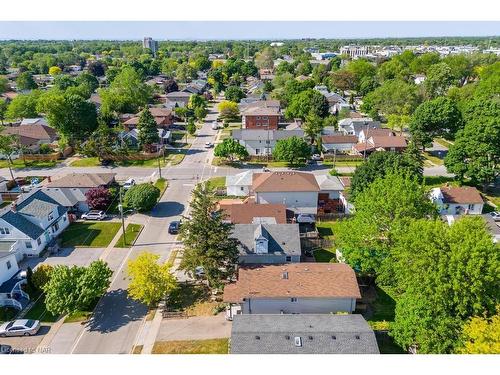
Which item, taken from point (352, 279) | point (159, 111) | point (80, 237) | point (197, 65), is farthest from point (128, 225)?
point (197, 65)

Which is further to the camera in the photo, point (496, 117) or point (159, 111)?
point (159, 111)

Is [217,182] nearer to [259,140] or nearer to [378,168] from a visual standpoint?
[259,140]

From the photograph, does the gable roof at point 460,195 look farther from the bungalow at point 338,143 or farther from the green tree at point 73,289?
the green tree at point 73,289

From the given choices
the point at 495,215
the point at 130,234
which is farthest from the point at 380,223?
the point at 130,234

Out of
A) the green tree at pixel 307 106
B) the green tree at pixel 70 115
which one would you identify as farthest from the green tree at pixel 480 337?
the green tree at pixel 70 115

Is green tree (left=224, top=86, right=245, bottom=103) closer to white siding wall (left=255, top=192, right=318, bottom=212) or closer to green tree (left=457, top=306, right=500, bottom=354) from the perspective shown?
white siding wall (left=255, top=192, right=318, bottom=212)

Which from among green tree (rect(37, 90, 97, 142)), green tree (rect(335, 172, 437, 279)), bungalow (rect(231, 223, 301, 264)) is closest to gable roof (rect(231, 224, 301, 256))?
bungalow (rect(231, 223, 301, 264))

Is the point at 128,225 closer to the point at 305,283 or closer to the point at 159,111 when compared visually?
the point at 305,283
